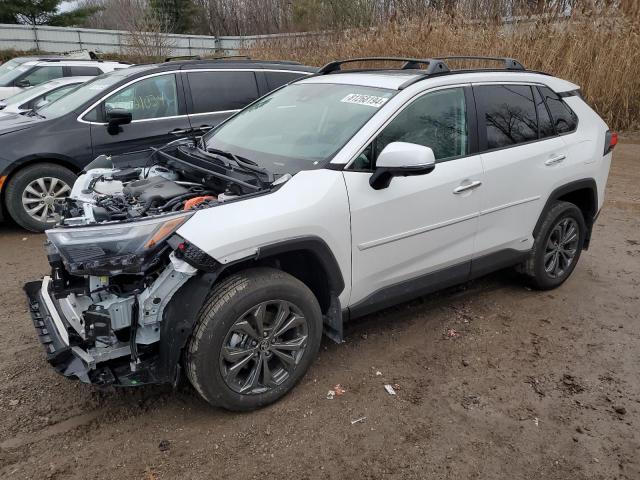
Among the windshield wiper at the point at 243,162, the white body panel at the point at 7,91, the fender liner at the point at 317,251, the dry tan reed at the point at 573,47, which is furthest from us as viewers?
the white body panel at the point at 7,91

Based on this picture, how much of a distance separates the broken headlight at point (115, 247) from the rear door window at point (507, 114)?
7.74 ft

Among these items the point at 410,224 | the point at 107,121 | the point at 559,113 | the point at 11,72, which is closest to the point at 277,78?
the point at 107,121

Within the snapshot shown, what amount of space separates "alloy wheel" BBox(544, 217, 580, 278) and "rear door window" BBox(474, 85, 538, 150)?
2.86 feet

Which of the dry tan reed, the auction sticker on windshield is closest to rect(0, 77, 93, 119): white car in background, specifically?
the auction sticker on windshield

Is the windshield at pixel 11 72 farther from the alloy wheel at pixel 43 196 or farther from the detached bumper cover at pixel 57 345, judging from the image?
the detached bumper cover at pixel 57 345

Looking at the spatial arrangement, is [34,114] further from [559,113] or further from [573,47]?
[573,47]

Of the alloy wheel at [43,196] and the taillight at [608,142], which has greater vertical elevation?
the taillight at [608,142]

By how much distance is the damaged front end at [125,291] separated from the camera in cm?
252

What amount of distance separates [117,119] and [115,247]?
3693mm

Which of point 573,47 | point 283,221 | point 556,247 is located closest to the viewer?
point 283,221

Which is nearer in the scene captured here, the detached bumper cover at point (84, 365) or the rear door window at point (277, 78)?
the detached bumper cover at point (84, 365)

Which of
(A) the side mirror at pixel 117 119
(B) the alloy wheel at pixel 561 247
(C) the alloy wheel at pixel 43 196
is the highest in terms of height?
(A) the side mirror at pixel 117 119

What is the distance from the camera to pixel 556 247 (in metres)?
4.51

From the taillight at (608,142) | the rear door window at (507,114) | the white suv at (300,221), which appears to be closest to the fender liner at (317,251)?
the white suv at (300,221)
